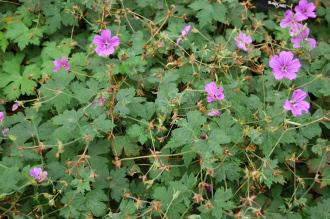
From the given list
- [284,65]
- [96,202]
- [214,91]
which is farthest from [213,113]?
[96,202]

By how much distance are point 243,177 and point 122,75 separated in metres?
1.03

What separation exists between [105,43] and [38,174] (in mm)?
955

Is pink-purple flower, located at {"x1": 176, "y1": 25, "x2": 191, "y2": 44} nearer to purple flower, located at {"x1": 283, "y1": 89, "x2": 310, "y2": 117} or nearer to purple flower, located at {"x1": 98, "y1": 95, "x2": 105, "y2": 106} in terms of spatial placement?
purple flower, located at {"x1": 98, "y1": 95, "x2": 105, "y2": 106}

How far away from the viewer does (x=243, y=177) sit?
261 cm

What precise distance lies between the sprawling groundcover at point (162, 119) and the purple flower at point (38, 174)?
0.04 ft

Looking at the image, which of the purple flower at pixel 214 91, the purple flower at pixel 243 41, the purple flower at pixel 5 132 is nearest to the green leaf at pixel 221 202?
the purple flower at pixel 214 91

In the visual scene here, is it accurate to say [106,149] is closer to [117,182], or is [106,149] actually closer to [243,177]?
[117,182]

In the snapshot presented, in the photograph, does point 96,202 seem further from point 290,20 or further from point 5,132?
point 290,20

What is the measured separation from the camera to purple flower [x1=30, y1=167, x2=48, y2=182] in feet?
8.01

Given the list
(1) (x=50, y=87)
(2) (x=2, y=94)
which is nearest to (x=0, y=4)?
(2) (x=2, y=94)

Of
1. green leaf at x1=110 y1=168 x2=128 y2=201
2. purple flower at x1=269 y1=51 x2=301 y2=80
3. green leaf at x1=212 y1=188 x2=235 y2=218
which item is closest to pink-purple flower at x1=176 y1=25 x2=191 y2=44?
purple flower at x1=269 y1=51 x2=301 y2=80

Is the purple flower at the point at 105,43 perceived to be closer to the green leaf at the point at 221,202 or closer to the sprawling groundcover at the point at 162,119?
the sprawling groundcover at the point at 162,119

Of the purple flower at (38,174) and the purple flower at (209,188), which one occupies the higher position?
the purple flower at (38,174)

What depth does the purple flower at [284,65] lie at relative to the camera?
2.76 m
